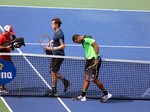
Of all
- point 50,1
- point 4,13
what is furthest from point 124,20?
point 4,13

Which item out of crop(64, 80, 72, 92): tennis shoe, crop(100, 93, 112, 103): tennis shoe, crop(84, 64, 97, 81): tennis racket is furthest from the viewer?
crop(64, 80, 72, 92): tennis shoe

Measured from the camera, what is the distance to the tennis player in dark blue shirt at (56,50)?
1064cm

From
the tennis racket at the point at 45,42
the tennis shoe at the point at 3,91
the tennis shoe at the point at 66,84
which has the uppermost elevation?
the tennis racket at the point at 45,42

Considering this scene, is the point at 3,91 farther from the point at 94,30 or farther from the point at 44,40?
the point at 94,30

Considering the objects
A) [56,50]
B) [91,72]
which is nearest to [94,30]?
[56,50]

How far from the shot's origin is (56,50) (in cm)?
1080

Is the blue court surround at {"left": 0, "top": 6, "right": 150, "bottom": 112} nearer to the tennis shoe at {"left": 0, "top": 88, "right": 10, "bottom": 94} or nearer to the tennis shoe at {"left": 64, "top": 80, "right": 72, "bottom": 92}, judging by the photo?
the tennis shoe at {"left": 0, "top": 88, "right": 10, "bottom": 94}

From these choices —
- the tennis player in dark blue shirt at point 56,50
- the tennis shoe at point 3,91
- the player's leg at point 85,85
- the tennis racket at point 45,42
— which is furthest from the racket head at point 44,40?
the tennis shoe at point 3,91

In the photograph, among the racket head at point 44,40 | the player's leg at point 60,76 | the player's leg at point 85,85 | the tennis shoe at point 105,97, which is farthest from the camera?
the racket head at point 44,40

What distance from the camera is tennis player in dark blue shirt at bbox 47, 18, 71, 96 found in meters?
10.6

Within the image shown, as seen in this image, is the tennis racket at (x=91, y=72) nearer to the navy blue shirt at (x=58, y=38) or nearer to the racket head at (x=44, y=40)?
the navy blue shirt at (x=58, y=38)

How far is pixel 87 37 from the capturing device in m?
10.5

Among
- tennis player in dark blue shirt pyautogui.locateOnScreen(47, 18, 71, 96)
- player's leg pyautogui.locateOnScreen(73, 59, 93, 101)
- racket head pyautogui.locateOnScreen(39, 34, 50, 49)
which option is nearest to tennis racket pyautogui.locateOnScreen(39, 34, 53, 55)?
racket head pyautogui.locateOnScreen(39, 34, 50, 49)

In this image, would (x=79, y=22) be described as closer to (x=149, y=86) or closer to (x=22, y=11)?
(x=22, y=11)
